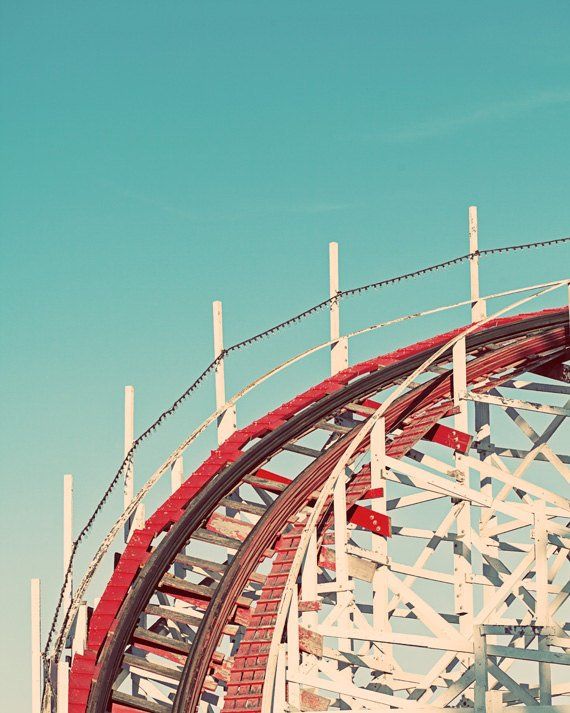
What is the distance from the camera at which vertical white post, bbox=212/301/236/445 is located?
1259 inches

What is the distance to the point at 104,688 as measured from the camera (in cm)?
2523

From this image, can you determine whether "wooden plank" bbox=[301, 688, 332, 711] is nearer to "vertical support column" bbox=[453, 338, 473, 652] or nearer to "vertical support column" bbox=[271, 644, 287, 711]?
"vertical support column" bbox=[271, 644, 287, 711]

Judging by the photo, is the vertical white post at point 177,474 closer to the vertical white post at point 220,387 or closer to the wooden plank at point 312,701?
the vertical white post at point 220,387

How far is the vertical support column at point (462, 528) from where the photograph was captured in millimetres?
27094

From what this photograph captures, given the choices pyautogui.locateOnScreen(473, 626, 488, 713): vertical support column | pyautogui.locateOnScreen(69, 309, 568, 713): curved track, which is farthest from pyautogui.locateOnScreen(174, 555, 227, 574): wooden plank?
pyautogui.locateOnScreen(473, 626, 488, 713): vertical support column

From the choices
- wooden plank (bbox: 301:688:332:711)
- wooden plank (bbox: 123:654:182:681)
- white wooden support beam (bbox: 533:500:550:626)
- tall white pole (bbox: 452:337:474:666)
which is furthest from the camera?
tall white pole (bbox: 452:337:474:666)

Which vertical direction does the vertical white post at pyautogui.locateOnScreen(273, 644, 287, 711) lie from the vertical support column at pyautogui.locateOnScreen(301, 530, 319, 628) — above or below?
below

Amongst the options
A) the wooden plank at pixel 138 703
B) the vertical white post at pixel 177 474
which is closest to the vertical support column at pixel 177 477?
the vertical white post at pixel 177 474

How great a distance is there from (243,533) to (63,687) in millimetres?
4731

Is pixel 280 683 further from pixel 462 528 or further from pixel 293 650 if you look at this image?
pixel 462 528

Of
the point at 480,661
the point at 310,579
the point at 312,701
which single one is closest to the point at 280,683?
the point at 312,701

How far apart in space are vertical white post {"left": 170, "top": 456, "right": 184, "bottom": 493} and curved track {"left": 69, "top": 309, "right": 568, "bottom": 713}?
50cm

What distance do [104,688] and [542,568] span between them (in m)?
7.54

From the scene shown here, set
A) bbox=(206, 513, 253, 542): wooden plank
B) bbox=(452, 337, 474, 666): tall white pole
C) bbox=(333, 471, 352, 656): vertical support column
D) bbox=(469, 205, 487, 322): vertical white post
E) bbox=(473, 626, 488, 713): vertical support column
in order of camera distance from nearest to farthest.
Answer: bbox=(473, 626, 488, 713): vertical support column
bbox=(333, 471, 352, 656): vertical support column
bbox=(452, 337, 474, 666): tall white pole
bbox=(206, 513, 253, 542): wooden plank
bbox=(469, 205, 487, 322): vertical white post
